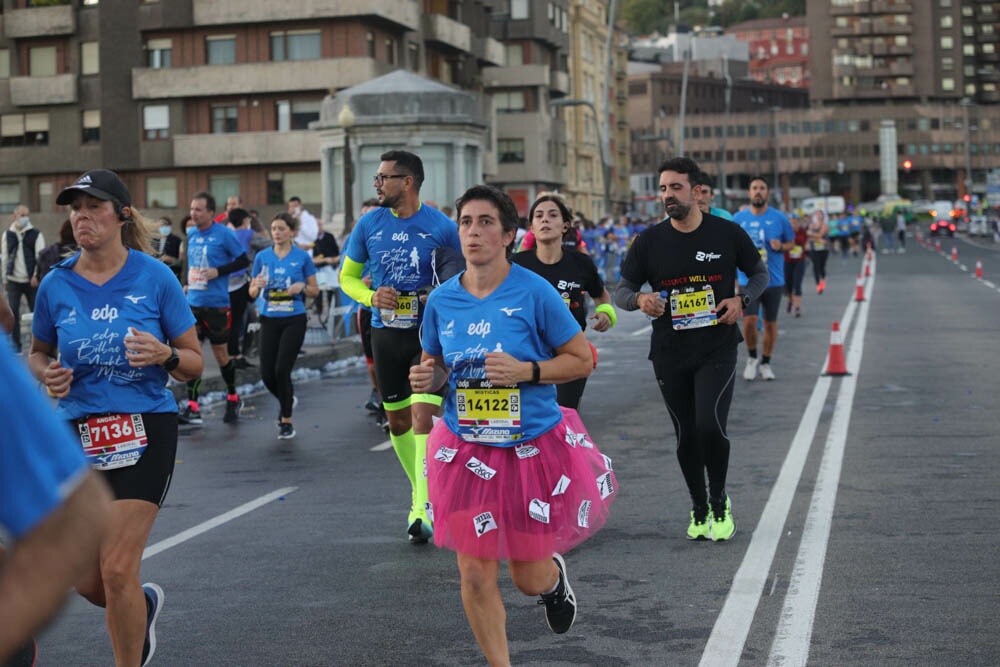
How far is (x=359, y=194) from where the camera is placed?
3466 cm

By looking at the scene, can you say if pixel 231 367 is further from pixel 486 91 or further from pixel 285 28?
pixel 486 91

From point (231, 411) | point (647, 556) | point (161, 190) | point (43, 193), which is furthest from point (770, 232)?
point (43, 193)

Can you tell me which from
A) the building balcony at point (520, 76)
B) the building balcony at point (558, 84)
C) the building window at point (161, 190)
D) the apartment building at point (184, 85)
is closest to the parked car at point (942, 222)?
the building balcony at point (558, 84)

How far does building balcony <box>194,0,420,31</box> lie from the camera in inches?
2445

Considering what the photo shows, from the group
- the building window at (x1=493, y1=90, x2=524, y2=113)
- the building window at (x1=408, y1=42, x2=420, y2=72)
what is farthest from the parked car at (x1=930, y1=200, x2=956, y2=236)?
the building window at (x1=408, y1=42, x2=420, y2=72)

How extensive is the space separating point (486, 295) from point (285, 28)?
6032 centimetres

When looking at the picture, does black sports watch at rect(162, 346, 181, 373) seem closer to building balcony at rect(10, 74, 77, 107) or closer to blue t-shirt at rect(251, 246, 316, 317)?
blue t-shirt at rect(251, 246, 316, 317)

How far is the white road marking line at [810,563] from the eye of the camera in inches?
235

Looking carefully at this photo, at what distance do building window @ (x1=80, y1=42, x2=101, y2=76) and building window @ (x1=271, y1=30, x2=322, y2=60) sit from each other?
25.9ft

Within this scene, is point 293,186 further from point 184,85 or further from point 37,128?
point 37,128

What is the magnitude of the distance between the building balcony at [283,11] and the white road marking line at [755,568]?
5145 centimetres

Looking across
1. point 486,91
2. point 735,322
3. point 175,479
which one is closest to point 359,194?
point 175,479

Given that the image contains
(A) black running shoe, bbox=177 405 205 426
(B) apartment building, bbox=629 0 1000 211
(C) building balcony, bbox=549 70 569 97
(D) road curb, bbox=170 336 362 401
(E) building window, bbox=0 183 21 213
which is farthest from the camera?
(B) apartment building, bbox=629 0 1000 211

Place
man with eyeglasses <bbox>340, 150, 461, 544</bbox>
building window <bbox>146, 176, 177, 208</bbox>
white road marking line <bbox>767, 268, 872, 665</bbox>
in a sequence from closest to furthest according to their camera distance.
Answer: white road marking line <bbox>767, 268, 872, 665</bbox>
man with eyeglasses <bbox>340, 150, 461, 544</bbox>
building window <bbox>146, 176, 177, 208</bbox>
